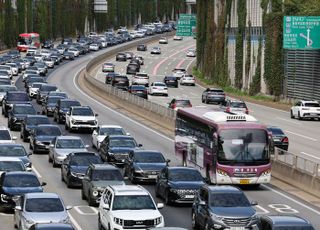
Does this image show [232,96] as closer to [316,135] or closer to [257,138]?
[316,135]

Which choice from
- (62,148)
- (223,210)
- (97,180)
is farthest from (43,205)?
(62,148)

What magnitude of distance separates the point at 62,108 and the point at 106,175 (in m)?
30.7

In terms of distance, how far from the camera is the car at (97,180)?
35284 mm

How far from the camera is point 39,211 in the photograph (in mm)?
29172

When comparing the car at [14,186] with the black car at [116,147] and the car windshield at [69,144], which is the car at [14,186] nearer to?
the car windshield at [69,144]

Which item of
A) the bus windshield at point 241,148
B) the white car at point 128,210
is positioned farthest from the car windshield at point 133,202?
the bus windshield at point 241,148

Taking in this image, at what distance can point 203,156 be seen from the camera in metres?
40.8

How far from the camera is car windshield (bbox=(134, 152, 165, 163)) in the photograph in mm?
41469

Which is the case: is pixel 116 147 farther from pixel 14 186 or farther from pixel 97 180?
pixel 14 186

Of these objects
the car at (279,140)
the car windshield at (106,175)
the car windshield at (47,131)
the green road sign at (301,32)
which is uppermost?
the green road sign at (301,32)

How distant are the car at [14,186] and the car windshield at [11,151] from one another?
8120 mm

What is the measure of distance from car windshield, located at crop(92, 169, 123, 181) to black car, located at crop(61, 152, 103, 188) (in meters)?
3.64

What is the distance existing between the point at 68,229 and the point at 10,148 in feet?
66.2

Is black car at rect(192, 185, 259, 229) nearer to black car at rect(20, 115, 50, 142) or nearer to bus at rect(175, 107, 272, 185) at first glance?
bus at rect(175, 107, 272, 185)
